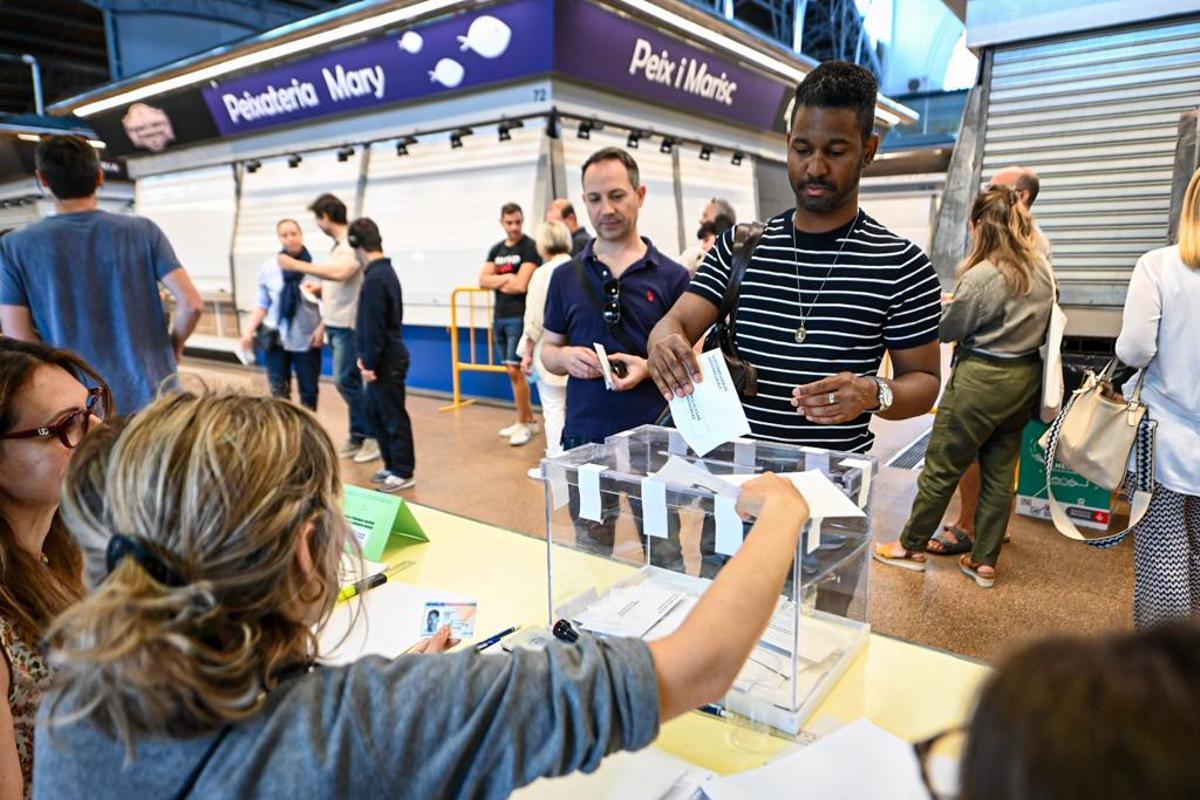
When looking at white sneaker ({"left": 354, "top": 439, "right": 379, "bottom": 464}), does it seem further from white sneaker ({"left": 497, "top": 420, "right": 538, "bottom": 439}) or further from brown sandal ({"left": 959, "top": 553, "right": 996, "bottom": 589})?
brown sandal ({"left": 959, "top": 553, "right": 996, "bottom": 589})

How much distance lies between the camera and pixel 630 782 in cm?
90

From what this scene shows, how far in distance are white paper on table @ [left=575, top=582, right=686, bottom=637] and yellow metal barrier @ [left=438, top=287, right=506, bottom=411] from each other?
466cm

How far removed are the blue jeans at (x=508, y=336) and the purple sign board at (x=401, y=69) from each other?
190 cm

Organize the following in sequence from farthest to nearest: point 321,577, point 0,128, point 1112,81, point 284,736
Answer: point 0,128 < point 1112,81 < point 321,577 < point 284,736

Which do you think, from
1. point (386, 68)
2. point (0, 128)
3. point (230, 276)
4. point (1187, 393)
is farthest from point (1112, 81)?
point (0, 128)

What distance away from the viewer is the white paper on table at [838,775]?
0.84m

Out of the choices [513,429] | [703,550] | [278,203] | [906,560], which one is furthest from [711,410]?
[278,203]

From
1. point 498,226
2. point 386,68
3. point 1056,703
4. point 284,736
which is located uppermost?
point 386,68

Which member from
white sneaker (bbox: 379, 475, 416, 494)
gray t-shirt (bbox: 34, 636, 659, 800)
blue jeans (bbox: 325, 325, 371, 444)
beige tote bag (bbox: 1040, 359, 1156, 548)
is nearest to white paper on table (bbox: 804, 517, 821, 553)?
gray t-shirt (bbox: 34, 636, 659, 800)

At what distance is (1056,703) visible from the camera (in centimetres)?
38

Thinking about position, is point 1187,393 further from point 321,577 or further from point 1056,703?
point 321,577

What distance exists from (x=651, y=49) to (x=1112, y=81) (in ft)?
11.5

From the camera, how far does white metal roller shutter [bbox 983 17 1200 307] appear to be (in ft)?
10.5

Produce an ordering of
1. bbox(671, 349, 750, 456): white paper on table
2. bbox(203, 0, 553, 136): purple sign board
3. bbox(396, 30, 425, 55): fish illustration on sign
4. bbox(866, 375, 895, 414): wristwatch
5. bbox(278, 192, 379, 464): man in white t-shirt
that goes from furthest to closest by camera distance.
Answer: bbox(396, 30, 425, 55): fish illustration on sign → bbox(203, 0, 553, 136): purple sign board → bbox(278, 192, 379, 464): man in white t-shirt → bbox(866, 375, 895, 414): wristwatch → bbox(671, 349, 750, 456): white paper on table
